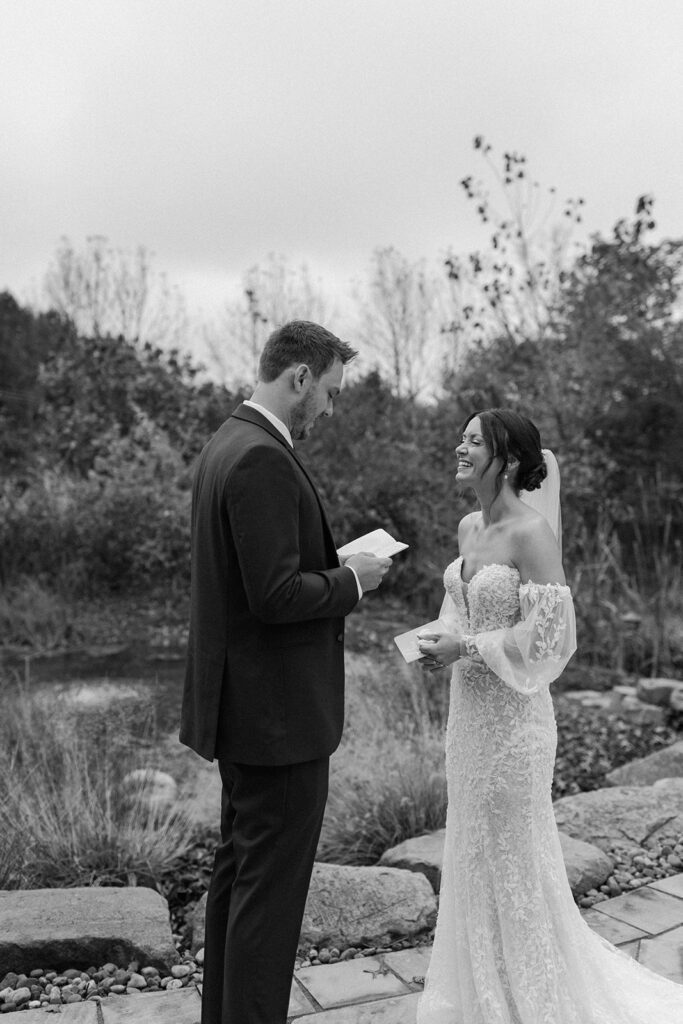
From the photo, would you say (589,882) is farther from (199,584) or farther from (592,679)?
(592,679)

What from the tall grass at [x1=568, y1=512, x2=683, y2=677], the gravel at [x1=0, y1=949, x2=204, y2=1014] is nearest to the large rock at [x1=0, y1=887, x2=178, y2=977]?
the gravel at [x1=0, y1=949, x2=204, y2=1014]

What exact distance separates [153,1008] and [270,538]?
1684 mm

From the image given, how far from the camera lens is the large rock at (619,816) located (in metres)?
4.25

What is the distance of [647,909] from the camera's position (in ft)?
11.8

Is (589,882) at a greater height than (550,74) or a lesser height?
lesser

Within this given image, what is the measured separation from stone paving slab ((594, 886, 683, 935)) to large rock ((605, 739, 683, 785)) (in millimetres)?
1662

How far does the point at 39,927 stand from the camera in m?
3.16

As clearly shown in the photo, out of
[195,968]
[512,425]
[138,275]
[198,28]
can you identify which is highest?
Answer: [138,275]

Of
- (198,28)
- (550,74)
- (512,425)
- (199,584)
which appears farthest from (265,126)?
(199,584)

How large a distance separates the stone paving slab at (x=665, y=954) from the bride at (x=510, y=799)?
0.26 metres

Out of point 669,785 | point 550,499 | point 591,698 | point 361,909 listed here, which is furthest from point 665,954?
point 591,698

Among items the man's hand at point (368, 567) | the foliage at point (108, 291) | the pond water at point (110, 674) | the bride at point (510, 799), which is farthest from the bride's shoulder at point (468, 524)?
the foliage at point (108, 291)

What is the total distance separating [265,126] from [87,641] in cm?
535

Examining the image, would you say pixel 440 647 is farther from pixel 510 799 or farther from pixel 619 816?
pixel 619 816
